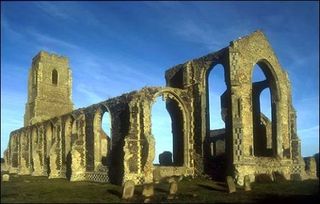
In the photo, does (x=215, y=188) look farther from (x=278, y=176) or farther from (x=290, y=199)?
(x=278, y=176)

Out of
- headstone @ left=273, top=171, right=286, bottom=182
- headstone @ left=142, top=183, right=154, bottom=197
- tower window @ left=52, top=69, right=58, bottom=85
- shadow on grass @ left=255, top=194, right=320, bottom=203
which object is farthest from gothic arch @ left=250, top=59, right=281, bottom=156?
tower window @ left=52, top=69, right=58, bottom=85

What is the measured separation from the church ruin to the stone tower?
1324cm

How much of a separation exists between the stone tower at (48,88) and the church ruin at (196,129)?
43.4 feet

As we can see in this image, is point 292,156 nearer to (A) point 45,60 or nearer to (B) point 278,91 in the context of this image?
(B) point 278,91

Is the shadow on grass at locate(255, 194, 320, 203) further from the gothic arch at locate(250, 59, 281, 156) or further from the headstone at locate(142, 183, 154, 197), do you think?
the gothic arch at locate(250, 59, 281, 156)

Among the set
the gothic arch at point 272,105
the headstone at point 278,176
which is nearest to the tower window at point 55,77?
the gothic arch at point 272,105

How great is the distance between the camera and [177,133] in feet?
83.2

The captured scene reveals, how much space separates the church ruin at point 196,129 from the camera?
21359 mm

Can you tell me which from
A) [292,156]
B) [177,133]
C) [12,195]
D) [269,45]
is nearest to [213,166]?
[177,133]

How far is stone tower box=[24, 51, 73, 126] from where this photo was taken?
4353 centimetres

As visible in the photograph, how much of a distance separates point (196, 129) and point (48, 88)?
26246 mm

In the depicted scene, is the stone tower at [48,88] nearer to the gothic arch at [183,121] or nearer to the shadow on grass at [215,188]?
the gothic arch at [183,121]

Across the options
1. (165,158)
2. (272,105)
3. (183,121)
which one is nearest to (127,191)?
(183,121)

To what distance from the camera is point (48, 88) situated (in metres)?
45.0
